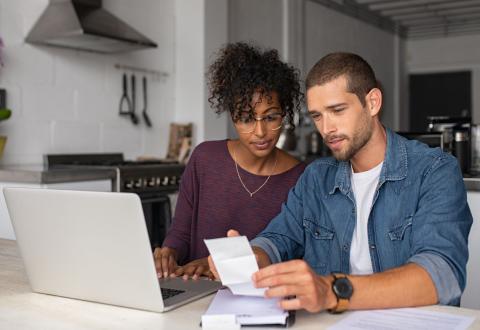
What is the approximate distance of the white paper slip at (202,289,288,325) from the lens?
1049mm

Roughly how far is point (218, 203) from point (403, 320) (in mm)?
959

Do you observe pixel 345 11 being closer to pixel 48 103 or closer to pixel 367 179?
pixel 48 103

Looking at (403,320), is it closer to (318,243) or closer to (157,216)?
(318,243)

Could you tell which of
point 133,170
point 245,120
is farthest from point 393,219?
point 133,170

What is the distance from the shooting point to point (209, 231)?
1951 millimetres

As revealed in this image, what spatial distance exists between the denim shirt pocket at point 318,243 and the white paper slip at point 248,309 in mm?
449

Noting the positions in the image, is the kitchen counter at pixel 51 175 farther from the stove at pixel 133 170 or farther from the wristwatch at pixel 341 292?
the wristwatch at pixel 341 292

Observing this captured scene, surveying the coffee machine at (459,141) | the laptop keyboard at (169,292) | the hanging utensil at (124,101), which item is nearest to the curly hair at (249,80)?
the laptop keyboard at (169,292)

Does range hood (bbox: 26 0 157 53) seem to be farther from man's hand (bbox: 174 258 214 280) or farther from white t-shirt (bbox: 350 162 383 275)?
white t-shirt (bbox: 350 162 383 275)

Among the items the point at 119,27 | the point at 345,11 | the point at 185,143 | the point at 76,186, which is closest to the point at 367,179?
the point at 76,186

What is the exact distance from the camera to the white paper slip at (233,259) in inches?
41.6

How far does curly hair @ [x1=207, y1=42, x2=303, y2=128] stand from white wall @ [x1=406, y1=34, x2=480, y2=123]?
646 cm

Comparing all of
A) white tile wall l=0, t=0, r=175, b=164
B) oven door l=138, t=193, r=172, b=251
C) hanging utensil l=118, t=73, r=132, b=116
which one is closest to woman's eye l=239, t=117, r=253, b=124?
oven door l=138, t=193, r=172, b=251

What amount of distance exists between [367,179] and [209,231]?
61 cm
